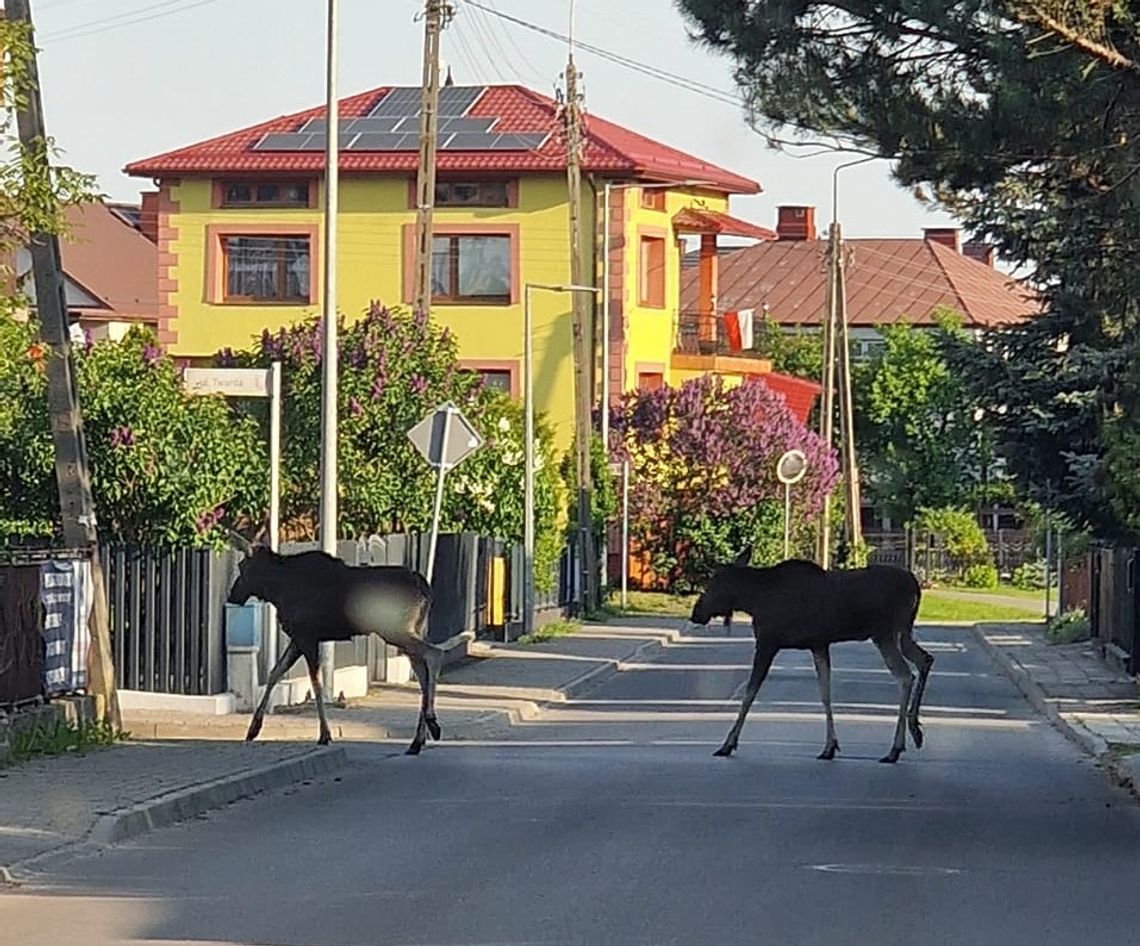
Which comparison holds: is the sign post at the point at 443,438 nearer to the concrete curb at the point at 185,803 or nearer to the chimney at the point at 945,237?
the concrete curb at the point at 185,803

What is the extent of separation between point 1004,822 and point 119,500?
37.3 feet

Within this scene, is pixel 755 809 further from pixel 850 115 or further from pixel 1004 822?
pixel 850 115

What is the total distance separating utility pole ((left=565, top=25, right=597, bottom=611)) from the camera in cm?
4584

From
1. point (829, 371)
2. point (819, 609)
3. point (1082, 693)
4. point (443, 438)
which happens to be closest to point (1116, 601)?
point (1082, 693)

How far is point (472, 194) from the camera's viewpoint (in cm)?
5681

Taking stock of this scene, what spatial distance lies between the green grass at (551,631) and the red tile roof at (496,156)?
1368cm

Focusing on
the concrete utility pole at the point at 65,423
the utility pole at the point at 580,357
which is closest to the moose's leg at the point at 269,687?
the concrete utility pole at the point at 65,423

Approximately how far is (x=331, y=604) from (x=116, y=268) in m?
58.0

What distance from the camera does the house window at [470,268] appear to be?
56.8 meters

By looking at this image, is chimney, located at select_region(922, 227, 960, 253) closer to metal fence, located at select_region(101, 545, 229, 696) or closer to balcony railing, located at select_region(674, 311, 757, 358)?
balcony railing, located at select_region(674, 311, 757, 358)

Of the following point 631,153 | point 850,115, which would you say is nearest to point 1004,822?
point 850,115

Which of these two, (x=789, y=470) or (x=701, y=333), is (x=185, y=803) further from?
(x=701, y=333)

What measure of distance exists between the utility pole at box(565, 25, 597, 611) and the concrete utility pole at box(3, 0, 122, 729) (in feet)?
87.3

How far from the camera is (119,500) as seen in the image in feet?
A: 78.6
